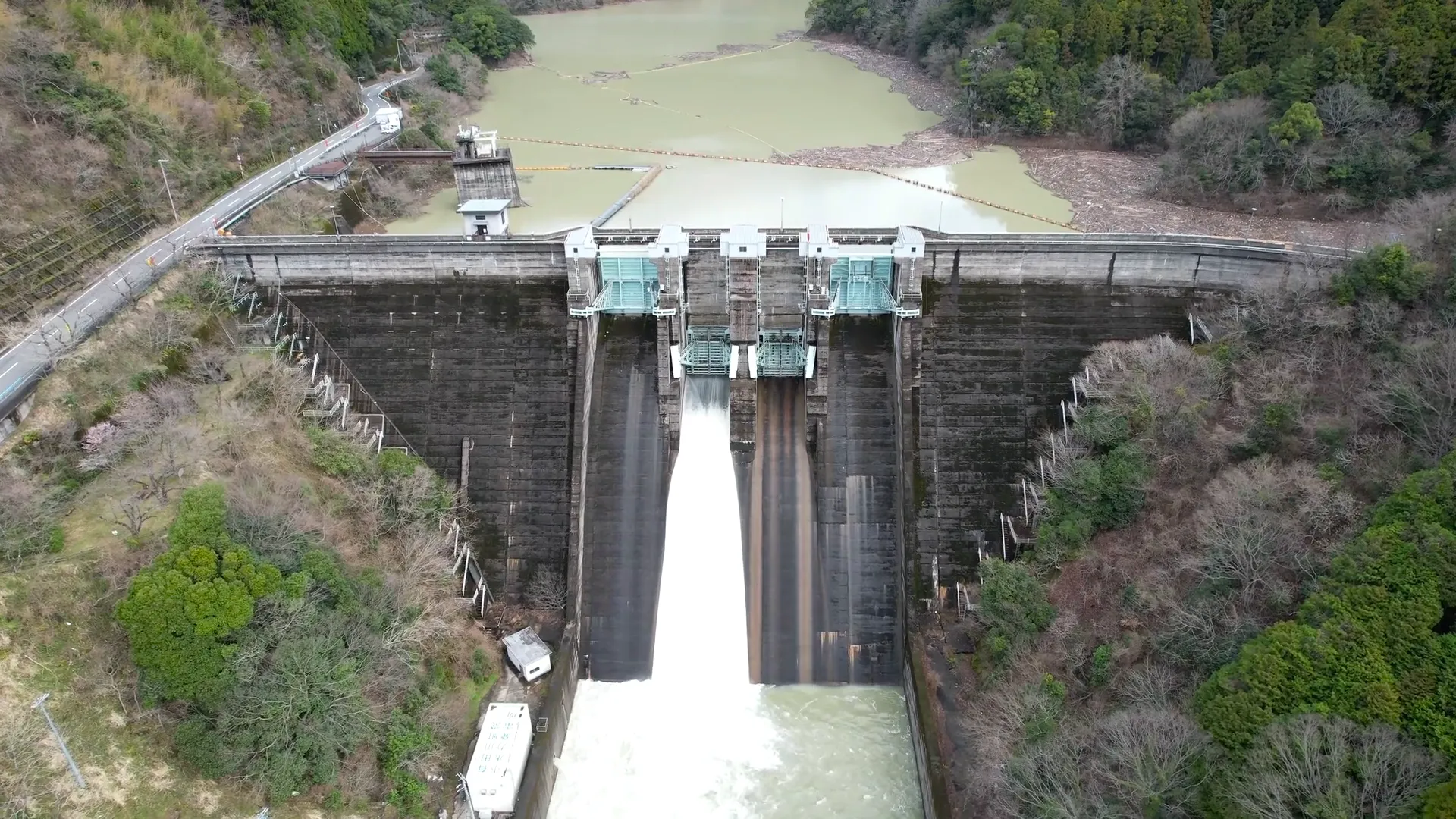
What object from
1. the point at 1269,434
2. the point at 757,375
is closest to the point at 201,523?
the point at 757,375

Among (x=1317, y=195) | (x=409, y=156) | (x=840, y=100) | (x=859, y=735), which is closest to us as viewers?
(x=859, y=735)

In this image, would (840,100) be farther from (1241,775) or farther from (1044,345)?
(1241,775)

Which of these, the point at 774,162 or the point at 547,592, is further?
the point at 774,162

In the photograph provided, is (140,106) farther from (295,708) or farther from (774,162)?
(774,162)

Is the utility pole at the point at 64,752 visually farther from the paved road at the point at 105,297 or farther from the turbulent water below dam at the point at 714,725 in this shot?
the turbulent water below dam at the point at 714,725

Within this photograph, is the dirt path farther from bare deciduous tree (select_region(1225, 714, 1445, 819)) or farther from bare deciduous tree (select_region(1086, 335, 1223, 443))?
bare deciduous tree (select_region(1225, 714, 1445, 819))

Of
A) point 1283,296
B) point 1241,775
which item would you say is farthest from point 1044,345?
point 1241,775

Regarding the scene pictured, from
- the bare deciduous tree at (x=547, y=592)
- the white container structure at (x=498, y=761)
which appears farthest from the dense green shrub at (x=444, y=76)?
the white container structure at (x=498, y=761)
